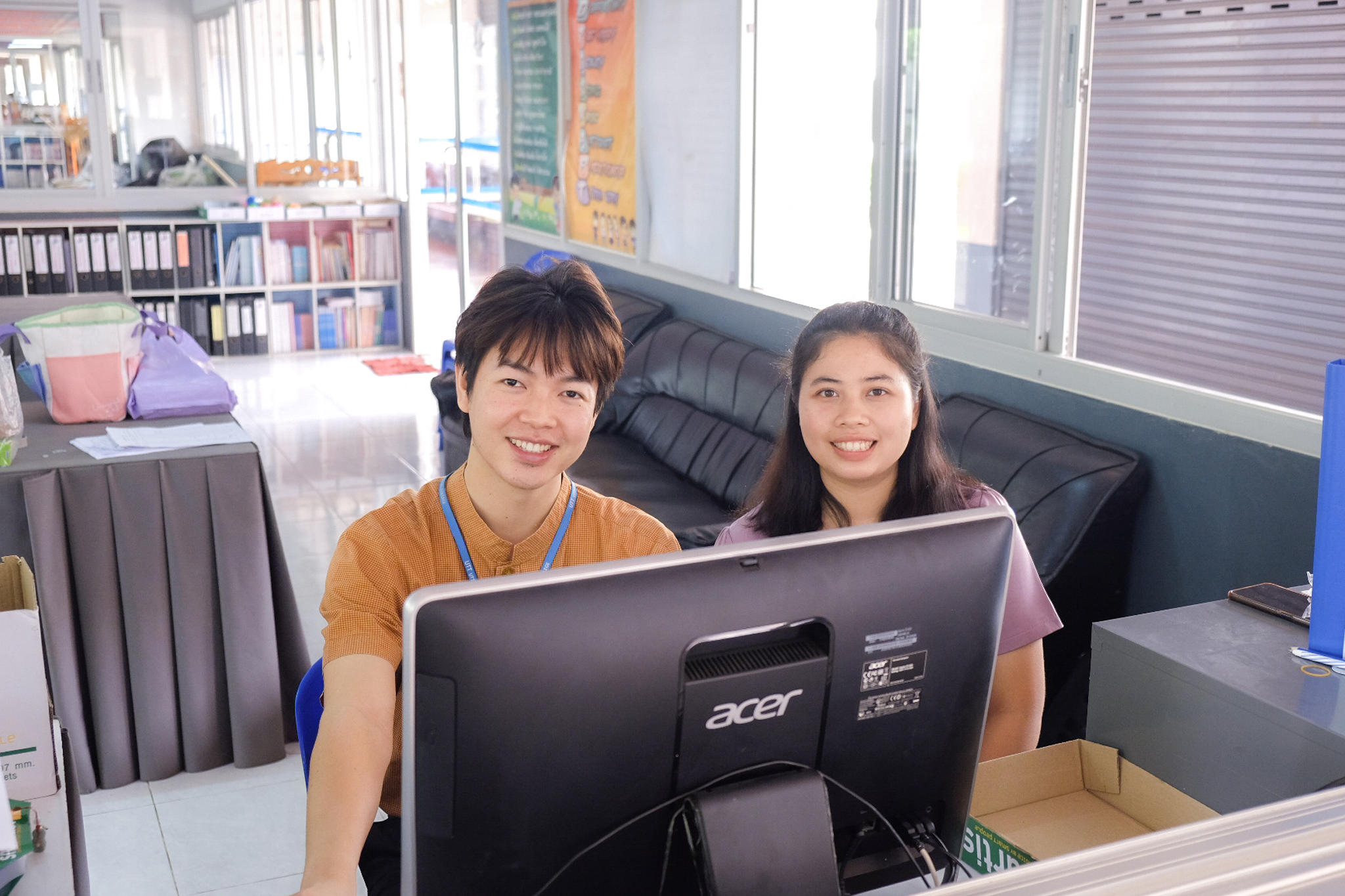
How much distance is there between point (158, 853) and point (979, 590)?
2216mm

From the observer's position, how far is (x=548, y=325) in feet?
4.70

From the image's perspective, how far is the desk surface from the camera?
108 inches

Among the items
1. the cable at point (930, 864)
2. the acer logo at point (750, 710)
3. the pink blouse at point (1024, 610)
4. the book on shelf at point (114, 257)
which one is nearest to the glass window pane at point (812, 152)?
the pink blouse at point (1024, 610)

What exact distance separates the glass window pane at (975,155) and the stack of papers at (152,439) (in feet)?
6.46

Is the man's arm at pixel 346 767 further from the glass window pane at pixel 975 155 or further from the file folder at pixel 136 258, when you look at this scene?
the file folder at pixel 136 258

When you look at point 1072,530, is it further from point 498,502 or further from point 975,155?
point 498,502

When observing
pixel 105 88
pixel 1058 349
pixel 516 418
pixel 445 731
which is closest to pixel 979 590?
pixel 445 731

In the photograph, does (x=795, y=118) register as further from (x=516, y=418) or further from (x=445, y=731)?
(x=445, y=731)

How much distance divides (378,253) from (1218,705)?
24.3 ft

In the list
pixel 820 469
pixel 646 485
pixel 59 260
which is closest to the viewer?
pixel 820 469

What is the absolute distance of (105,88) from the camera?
7453mm

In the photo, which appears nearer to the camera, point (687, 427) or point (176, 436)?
point (176, 436)

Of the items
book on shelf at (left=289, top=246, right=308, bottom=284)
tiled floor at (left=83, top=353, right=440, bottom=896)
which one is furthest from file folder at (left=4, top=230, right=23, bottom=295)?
book on shelf at (left=289, top=246, right=308, bottom=284)

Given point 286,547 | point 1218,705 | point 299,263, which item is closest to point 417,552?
point 1218,705
